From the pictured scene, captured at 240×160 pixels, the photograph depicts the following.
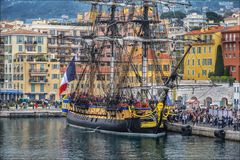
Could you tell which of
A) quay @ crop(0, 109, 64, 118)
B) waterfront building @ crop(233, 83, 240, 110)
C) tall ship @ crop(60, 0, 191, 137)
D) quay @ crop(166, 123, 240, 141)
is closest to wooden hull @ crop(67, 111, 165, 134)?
tall ship @ crop(60, 0, 191, 137)

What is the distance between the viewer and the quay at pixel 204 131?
8569 cm

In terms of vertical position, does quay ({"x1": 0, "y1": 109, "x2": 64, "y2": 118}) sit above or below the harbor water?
above

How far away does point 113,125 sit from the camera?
10081 centimetres

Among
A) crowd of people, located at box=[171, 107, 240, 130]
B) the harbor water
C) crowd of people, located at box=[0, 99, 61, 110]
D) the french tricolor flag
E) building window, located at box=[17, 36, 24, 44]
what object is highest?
building window, located at box=[17, 36, 24, 44]

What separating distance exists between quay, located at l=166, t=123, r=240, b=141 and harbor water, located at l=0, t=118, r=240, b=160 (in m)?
0.82

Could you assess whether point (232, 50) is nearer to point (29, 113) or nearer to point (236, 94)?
point (236, 94)

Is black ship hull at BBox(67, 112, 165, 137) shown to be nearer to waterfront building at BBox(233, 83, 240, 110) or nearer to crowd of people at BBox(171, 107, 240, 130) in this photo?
crowd of people at BBox(171, 107, 240, 130)

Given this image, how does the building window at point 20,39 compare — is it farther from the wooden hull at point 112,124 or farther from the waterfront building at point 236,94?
the waterfront building at point 236,94

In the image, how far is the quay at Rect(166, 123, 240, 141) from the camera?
85688 millimetres

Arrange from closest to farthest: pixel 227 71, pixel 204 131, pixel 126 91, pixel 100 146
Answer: pixel 100 146
pixel 204 131
pixel 126 91
pixel 227 71

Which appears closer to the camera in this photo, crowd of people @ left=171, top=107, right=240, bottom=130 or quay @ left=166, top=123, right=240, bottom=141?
quay @ left=166, top=123, right=240, bottom=141

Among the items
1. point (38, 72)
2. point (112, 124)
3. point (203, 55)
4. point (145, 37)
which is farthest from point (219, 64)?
point (112, 124)

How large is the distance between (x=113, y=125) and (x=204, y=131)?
1280cm

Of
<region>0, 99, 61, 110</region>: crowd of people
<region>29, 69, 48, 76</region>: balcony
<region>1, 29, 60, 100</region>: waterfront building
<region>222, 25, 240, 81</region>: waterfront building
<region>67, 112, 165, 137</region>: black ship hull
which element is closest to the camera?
<region>67, 112, 165, 137</region>: black ship hull
